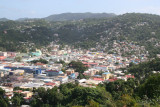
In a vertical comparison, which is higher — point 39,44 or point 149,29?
point 149,29

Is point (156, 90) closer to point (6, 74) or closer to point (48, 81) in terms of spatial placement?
point (48, 81)

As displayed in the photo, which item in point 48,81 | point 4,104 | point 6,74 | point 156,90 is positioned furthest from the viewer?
point 6,74

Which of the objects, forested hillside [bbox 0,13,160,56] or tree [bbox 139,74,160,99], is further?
forested hillside [bbox 0,13,160,56]

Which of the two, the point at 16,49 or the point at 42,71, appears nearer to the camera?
the point at 42,71

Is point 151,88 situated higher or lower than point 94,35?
higher

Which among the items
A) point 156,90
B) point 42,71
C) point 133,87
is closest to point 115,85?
point 133,87

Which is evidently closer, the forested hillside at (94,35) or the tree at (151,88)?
the tree at (151,88)

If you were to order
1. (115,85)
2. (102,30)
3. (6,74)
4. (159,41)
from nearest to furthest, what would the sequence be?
(115,85), (6,74), (159,41), (102,30)

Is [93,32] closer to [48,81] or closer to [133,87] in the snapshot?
[48,81]

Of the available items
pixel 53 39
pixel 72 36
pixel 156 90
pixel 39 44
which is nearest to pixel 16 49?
pixel 39 44

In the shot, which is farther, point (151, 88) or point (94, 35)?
point (94, 35)
